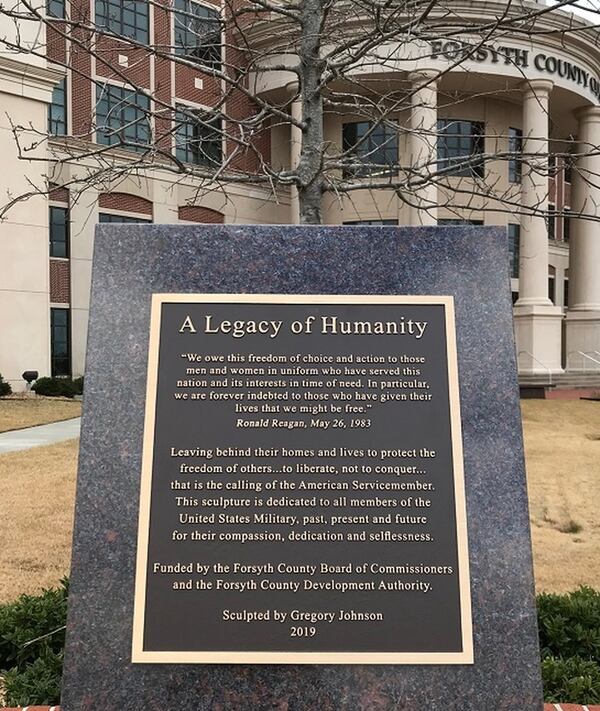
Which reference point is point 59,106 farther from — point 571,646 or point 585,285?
point 571,646


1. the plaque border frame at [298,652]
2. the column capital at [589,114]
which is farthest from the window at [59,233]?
the plaque border frame at [298,652]

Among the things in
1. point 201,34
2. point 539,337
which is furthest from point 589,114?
point 201,34

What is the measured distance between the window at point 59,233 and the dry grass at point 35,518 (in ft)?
50.1

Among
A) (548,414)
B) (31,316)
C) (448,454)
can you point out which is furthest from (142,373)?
(31,316)

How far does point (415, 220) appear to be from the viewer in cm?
2533

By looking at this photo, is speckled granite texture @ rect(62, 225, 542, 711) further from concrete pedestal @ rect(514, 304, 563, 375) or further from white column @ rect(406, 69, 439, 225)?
concrete pedestal @ rect(514, 304, 563, 375)

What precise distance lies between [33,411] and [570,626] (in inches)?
626

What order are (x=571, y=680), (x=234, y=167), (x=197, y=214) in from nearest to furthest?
1. (x=571, y=680)
2. (x=234, y=167)
3. (x=197, y=214)

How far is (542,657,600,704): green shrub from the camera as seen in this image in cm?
418

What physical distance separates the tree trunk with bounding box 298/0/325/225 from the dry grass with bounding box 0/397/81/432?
35.9ft

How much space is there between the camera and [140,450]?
377 centimetres

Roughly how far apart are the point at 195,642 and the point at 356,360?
1.55 meters

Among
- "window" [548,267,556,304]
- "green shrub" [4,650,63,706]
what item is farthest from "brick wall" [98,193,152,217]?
"green shrub" [4,650,63,706]

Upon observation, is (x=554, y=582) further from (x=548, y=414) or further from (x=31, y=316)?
(x=31, y=316)
